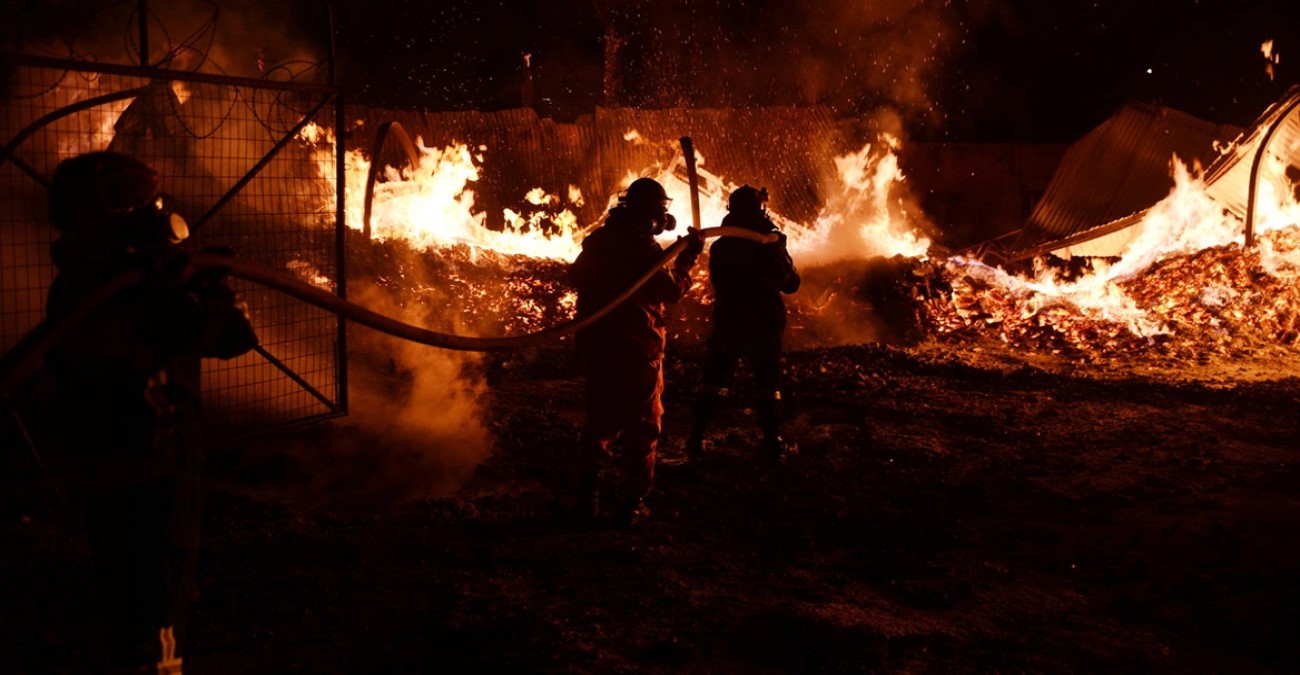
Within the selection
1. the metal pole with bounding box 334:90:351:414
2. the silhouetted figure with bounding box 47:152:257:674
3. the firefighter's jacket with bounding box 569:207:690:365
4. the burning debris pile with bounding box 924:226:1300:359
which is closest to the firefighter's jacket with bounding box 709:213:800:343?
the firefighter's jacket with bounding box 569:207:690:365

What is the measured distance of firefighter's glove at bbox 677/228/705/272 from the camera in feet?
17.9

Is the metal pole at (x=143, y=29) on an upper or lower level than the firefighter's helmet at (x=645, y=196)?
upper

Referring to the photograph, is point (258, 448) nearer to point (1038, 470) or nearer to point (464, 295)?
point (464, 295)

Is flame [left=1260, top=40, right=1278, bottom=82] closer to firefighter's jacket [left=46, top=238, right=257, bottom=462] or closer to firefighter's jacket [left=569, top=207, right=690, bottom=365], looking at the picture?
firefighter's jacket [left=569, top=207, right=690, bottom=365]

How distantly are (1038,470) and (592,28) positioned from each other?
20182mm

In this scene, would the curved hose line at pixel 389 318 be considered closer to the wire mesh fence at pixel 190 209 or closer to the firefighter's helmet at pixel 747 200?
the firefighter's helmet at pixel 747 200

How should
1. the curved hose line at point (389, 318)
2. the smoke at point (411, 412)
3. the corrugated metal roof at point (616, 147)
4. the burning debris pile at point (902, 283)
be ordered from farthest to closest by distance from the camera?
the corrugated metal roof at point (616, 147), the burning debris pile at point (902, 283), the smoke at point (411, 412), the curved hose line at point (389, 318)

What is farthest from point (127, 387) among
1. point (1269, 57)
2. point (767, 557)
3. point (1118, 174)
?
point (1269, 57)

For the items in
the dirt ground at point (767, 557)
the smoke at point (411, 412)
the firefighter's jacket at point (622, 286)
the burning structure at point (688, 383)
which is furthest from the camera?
the smoke at point (411, 412)

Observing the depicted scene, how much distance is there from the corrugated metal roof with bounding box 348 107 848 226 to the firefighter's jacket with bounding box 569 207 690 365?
9.29 metres

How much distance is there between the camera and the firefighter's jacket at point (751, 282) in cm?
676

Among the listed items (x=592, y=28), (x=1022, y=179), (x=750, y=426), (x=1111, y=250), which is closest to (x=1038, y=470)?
(x=750, y=426)

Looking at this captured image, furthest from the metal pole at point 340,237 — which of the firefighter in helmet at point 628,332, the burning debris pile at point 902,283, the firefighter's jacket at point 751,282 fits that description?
the burning debris pile at point 902,283

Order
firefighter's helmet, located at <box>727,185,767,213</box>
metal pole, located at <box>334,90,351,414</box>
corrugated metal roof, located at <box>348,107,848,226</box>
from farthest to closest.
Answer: corrugated metal roof, located at <box>348,107,848,226</box> < firefighter's helmet, located at <box>727,185,767,213</box> < metal pole, located at <box>334,90,351,414</box>
